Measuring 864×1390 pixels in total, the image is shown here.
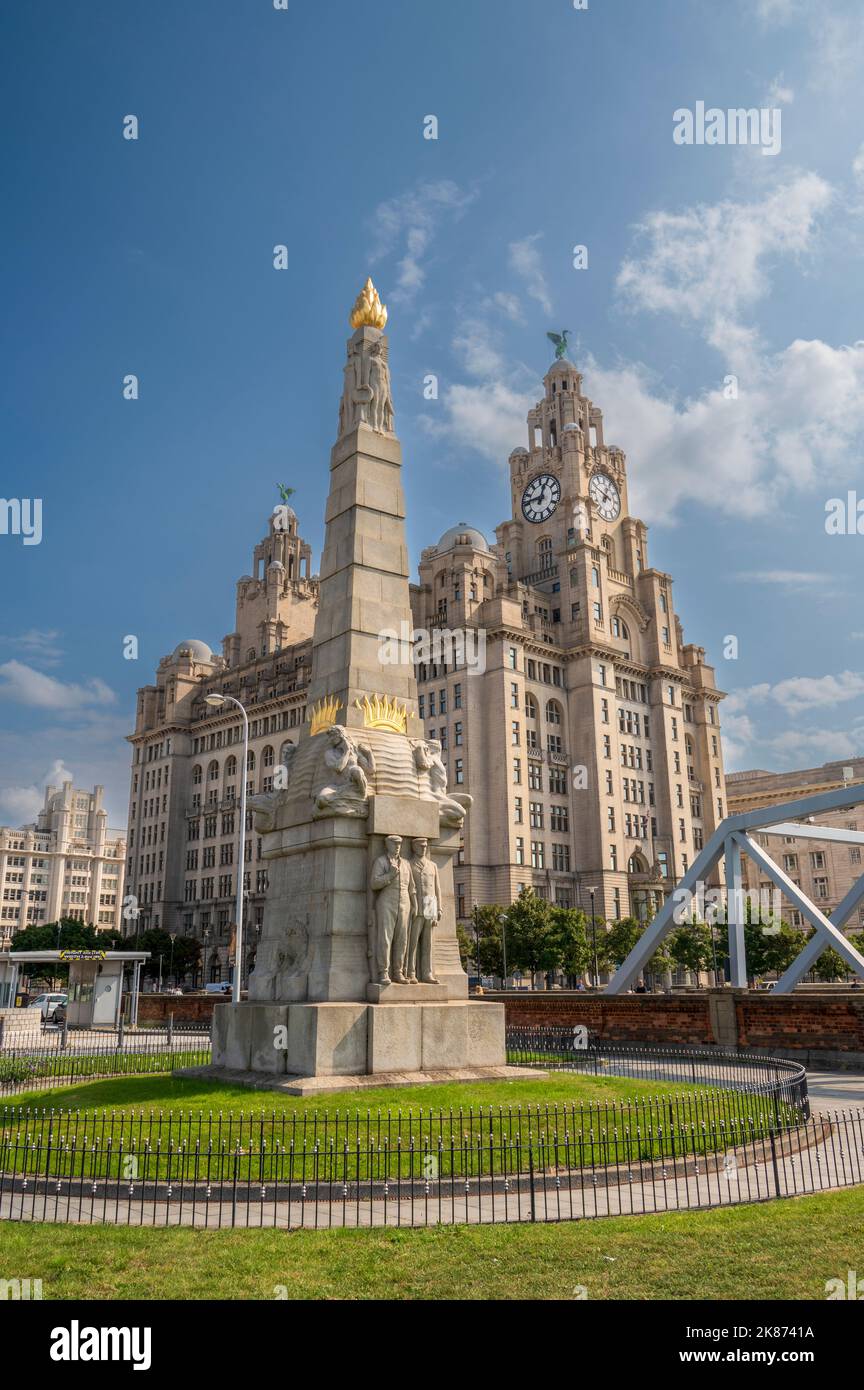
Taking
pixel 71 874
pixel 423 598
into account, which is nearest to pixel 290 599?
pixel 423 598

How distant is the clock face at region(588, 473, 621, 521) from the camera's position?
4026 inches

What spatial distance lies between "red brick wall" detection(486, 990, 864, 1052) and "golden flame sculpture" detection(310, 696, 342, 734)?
13586mm

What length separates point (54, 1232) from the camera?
9.72m

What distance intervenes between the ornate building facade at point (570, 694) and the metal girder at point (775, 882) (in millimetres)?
49627

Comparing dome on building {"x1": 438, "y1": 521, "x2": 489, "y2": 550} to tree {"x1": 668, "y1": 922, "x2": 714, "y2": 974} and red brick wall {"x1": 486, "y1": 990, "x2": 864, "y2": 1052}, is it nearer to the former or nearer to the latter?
tree {"x1": 668, "y1": 922, "x2": 714, "y2": 974}

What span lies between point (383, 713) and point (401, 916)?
4.19m

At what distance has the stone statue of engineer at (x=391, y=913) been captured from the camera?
17266mm

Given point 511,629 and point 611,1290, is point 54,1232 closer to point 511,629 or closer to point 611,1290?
point 611,1290

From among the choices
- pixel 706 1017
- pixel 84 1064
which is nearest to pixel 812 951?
pixel 706 1017

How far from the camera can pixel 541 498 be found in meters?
103

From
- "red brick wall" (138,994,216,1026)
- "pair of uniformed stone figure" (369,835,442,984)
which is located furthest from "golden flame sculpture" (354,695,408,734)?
"red brick wall" (138,994,216,1026)

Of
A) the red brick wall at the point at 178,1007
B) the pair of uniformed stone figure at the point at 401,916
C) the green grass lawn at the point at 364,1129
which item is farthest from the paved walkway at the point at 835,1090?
the red brick wall at the point at 178,1007
